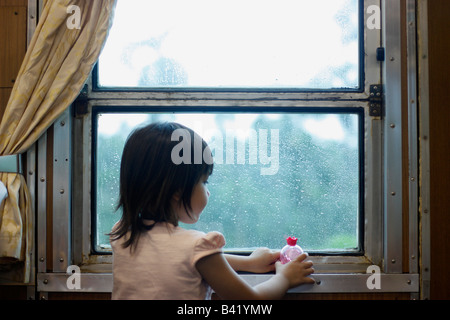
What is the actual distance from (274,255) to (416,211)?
52 cm

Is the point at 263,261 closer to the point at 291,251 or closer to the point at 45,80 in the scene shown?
the point at 291,251

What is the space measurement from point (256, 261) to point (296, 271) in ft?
0.53

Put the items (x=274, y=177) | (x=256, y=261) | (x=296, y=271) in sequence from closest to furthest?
(x=296, y=271) → (x=256, y=261) → (x=274, y=177)

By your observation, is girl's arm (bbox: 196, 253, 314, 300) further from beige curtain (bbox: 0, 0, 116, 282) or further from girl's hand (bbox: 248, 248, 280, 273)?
beige curtain (bbox: 0, 0, 116, 282)

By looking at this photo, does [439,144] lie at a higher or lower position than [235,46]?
lower

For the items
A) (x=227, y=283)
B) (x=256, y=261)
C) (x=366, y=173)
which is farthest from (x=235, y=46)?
(x=227, y=283)

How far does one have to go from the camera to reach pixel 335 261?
1.60 meters

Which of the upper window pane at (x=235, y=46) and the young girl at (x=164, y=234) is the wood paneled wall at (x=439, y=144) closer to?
the upper window pane at (x=235, y=46)

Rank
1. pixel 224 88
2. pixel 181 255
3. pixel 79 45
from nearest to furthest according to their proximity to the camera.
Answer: pixel 181 255, pixel 79 45, pixel 224 88

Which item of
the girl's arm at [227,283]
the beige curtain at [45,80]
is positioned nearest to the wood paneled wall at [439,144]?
the girl's arm at [227,283]

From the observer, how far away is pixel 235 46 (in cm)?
163

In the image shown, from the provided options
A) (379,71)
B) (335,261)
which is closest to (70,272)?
(335,261)

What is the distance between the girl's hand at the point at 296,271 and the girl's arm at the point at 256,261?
0.07 metres
